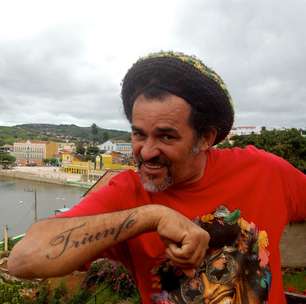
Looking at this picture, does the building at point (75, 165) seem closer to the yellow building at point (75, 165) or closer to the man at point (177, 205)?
the yellow building at point (75, 165)

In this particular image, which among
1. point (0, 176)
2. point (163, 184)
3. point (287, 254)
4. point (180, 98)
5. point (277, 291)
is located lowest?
point (0, 176)

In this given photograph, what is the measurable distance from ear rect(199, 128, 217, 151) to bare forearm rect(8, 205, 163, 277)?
321mm

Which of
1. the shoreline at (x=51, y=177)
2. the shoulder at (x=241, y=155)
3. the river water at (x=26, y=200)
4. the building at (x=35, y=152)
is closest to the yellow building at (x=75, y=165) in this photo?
the shoreline at (x=51, y=177)

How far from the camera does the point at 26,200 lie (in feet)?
138

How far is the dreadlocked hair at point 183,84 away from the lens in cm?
111

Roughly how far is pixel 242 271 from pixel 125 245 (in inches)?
14.3

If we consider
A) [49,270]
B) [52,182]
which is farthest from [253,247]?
[52,182]

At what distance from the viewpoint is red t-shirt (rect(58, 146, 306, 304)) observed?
44.2 inches

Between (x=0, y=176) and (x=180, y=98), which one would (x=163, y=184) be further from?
(x=0, y=176)

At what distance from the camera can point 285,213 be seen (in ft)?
4.25

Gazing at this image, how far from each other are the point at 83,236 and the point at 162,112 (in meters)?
0.39

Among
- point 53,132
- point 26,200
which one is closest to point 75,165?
point 26,200

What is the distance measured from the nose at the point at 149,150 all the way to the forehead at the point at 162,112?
5 cm

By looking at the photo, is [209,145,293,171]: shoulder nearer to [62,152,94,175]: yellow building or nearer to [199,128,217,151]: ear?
[199,128,217,151]: ear
